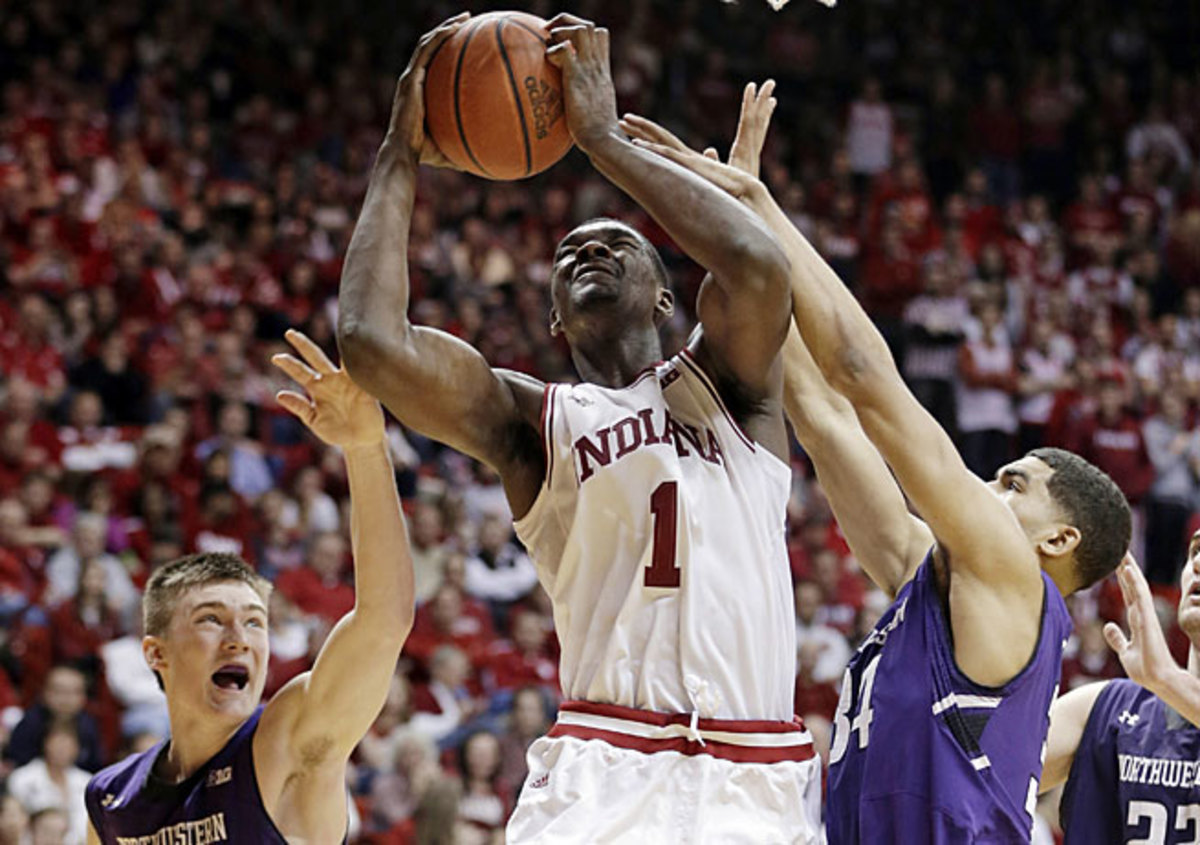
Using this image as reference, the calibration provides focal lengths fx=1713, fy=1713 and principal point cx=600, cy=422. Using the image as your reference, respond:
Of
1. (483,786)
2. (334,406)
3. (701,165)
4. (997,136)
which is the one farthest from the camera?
(997,136)

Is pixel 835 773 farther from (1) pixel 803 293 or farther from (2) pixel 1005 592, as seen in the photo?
(1) pixel 803 293

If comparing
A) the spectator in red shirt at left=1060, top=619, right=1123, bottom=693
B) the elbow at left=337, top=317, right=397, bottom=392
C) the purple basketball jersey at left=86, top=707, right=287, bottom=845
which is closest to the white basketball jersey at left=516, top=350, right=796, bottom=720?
the elbow at left=337, top=317, right=397, bottom=392

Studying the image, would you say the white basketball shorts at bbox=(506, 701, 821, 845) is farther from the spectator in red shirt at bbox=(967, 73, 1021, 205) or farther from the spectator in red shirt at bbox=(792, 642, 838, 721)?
the spectator in red shirt at bbox=(967, 73, 1021, 205)

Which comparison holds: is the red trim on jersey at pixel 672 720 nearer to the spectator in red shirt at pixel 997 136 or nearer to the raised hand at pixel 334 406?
the raised hand at pixel 334 406

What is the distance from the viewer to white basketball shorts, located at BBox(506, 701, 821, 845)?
3.14m

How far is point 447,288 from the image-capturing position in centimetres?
1162

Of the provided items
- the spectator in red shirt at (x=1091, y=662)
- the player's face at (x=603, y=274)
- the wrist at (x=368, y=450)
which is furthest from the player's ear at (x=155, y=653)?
the spectator in red shirt at (x=1091, y=662)

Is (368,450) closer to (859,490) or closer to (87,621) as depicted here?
(859,490)

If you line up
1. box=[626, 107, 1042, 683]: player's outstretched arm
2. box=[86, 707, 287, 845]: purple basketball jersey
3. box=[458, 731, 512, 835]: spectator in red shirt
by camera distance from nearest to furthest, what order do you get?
box=[626, 107, 1042, 683]: player's outstretched arm
box=[86, 707, 287, 845]: purple basketball jersey
box=[458, 731, 512, 835]: spectator in red shirt

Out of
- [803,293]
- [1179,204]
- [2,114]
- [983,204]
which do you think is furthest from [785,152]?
[803,293]

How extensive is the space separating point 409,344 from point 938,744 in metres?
1.29

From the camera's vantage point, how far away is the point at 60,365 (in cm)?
991

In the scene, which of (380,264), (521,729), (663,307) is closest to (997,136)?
(521,729)

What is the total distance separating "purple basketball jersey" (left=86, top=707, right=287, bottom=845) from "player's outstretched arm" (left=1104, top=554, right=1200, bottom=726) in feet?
6.63
